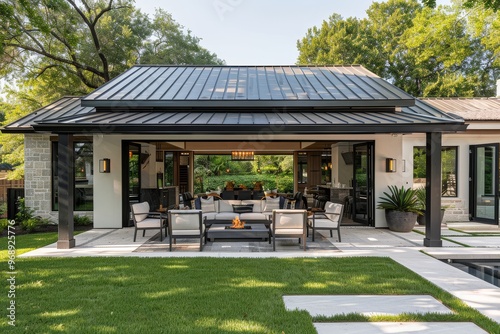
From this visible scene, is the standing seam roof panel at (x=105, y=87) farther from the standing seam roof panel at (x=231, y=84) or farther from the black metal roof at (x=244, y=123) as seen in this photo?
the standing seam roof panel at (x=231, y=84)

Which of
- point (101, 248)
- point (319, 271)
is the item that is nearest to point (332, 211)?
point (319, 271)

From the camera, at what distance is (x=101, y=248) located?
757cm

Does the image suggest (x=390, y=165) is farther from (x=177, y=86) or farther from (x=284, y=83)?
(x=177, y=86)

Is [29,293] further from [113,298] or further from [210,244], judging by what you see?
[210,244]

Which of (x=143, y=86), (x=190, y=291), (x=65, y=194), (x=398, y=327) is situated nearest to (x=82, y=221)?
(x=65, y=194)

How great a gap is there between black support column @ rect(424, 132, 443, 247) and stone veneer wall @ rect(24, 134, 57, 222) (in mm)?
11045

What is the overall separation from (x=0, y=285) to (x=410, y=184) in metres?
10.7

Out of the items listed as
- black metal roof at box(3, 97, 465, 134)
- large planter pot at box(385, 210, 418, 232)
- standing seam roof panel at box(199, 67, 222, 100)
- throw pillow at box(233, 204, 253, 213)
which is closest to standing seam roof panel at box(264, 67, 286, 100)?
black metal roof at box(3, 97, 465, 134)

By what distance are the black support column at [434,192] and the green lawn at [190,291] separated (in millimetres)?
2001

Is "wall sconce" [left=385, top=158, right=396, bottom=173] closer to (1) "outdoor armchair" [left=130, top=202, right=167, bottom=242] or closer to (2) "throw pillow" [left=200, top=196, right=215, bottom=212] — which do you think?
(2) "throw pillow" [left=200, top=196, right=215, bottom=212]

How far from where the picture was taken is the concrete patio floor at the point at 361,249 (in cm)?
548

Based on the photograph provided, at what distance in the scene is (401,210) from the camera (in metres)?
9.68

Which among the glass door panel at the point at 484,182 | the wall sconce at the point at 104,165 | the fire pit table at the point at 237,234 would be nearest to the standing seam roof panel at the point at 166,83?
the wall sconce at the point at 104,165

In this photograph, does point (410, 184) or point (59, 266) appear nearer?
point (59, 266)
